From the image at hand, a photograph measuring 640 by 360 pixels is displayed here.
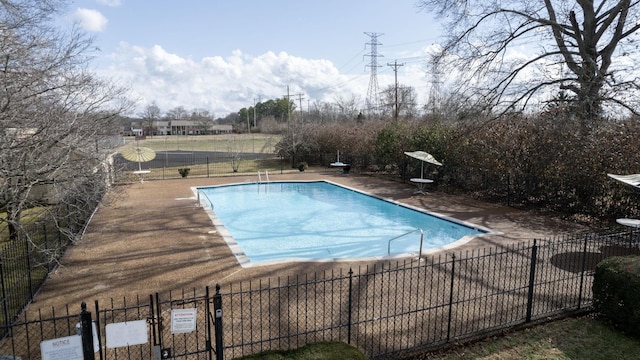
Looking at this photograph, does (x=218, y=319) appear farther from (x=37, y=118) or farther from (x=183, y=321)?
(x=37, y=118)

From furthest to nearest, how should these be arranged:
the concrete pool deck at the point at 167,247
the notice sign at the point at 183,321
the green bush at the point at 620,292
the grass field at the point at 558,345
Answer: the concrete pool deck at the point at 167,247 → the green bush at the point at 620,292 → the grass field at the point at 558,345 → the notice sign at the point at 183,321

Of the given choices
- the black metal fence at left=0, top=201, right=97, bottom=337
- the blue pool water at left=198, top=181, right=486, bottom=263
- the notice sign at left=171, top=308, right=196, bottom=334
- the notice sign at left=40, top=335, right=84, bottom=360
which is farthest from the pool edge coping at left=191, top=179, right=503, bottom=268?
the notice sign at left=40, top=335, right=84, bottom=360

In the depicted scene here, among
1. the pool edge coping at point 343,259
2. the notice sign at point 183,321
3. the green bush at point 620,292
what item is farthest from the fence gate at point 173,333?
the green bush at point 620,292

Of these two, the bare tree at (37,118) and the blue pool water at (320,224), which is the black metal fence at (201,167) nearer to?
the blue pool water at (320,224)

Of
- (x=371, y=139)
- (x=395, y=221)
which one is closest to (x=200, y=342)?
(x=395, y=221)

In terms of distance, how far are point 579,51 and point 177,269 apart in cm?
1779

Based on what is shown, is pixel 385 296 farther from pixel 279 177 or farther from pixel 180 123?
pixel 180 123

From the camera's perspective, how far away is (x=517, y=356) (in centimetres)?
523

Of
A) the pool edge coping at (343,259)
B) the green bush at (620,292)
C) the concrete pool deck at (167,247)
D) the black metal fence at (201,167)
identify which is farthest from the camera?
the black metal fence at (201,167)

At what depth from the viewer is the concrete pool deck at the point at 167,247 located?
7.72m

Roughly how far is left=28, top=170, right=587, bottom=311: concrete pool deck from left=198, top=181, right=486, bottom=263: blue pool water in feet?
2.66

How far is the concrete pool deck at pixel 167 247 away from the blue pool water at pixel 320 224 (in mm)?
811

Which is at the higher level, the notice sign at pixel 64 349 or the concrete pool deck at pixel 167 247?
the notice sign at pixel 64 349

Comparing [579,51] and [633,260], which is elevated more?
[579,51]
